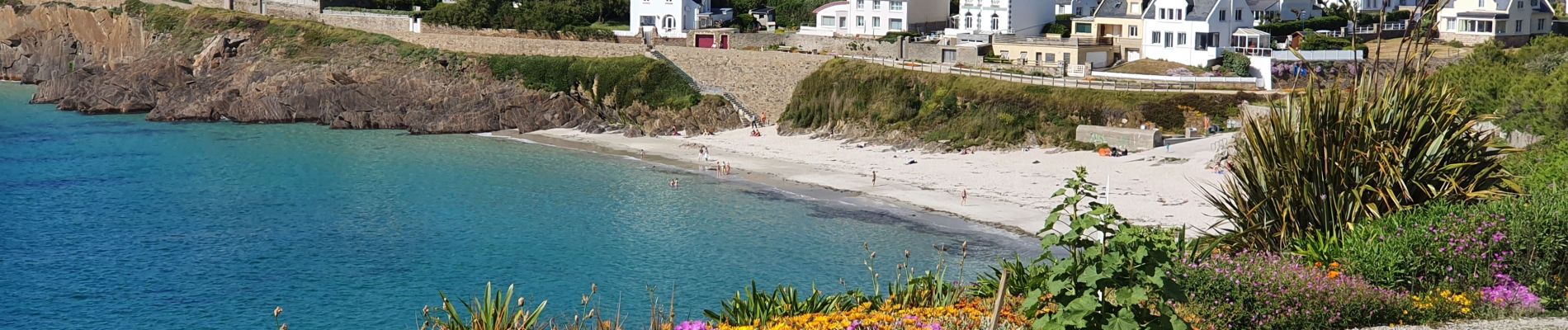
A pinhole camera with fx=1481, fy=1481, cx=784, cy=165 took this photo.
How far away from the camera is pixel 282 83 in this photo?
242ft

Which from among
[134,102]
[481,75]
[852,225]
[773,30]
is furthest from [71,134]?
[852,225]

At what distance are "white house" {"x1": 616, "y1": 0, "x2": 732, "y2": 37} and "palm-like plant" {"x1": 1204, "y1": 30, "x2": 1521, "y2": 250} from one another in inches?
2199

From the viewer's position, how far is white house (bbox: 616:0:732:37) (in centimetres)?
7475

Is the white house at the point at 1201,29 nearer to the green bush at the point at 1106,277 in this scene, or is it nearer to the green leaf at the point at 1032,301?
the green leaf at the point at 1032,301

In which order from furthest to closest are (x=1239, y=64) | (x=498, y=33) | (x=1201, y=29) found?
(x=498, y=33) < (x=1201, y=29) < (x=1239, y=64)

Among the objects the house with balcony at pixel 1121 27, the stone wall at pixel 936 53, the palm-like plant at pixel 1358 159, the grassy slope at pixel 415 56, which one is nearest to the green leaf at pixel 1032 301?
the palm-like plant at pixel 1358 159

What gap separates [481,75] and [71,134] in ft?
60.7

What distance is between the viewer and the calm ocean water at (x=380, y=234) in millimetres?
34219

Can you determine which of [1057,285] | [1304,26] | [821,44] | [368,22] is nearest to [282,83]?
[368,22]

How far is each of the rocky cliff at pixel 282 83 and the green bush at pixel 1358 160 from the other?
45.8 meters

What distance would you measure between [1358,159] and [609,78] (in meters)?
52.4

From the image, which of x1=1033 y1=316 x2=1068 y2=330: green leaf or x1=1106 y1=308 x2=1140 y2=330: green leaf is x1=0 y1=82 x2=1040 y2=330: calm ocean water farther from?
x1=1106 y1=308 x2=1140 y2=330: green leaf

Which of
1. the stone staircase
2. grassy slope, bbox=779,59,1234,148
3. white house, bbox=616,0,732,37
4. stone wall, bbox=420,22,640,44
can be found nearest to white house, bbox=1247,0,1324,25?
grassy slope, bbox=779,59,1234,148

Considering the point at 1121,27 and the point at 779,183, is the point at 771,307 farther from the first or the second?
the point at 1121,27
